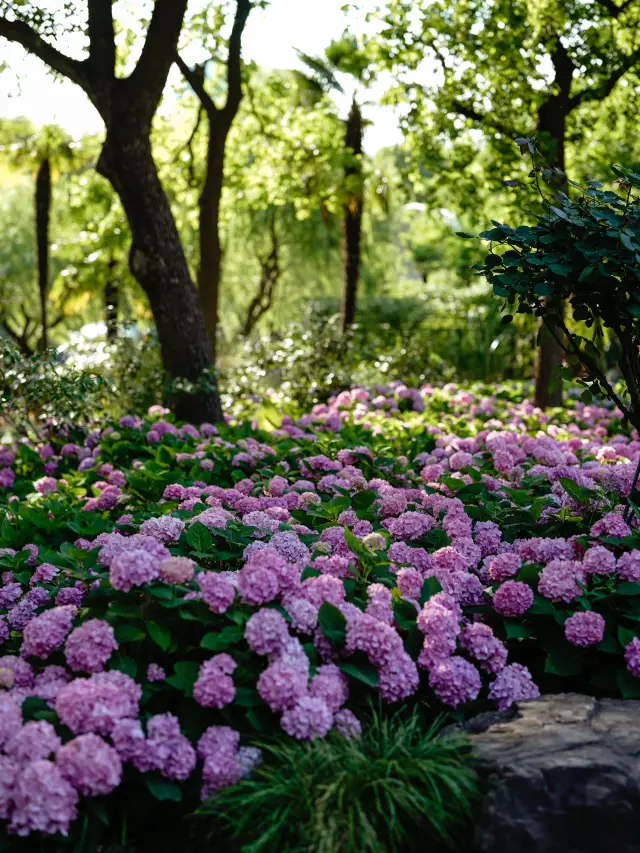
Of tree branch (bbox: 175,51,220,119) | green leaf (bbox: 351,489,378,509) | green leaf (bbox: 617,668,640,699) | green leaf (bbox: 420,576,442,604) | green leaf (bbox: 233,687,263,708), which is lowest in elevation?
green leaf (bbox: 617,668,640,699)

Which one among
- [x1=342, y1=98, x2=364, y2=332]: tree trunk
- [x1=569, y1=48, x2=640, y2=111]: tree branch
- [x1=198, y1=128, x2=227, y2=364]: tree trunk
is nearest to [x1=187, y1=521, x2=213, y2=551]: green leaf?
[x1=198, y1=128, x2=227, y2=364]: tree trunk

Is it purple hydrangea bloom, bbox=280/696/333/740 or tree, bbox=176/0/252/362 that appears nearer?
purple hydrangea bloom, bbox=280/696/333/740

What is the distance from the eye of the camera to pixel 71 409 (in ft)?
20.7

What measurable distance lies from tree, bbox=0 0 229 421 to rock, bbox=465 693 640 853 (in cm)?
559

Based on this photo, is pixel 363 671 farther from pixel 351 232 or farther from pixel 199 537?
pixel 351 232

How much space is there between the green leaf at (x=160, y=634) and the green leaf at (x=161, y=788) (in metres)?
0.40

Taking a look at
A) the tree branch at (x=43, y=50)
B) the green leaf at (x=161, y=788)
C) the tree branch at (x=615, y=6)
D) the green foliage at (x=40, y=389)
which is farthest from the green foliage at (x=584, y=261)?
the tree branch at (x=615, y=6)

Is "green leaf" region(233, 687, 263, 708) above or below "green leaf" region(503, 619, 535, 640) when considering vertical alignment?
below

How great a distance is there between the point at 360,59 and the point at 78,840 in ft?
33.8

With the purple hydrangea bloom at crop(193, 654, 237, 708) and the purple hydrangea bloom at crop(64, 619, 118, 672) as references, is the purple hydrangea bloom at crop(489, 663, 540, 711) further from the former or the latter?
the purple hydrangea bloom at crop(64, 619, 118, 672)

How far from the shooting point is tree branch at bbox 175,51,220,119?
10758 mm

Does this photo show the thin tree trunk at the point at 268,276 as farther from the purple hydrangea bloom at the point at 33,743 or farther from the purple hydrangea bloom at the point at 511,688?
the purple hydrangea bloom at the point at 33,743

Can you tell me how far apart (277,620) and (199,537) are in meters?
0.79

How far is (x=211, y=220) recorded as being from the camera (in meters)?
10.6
